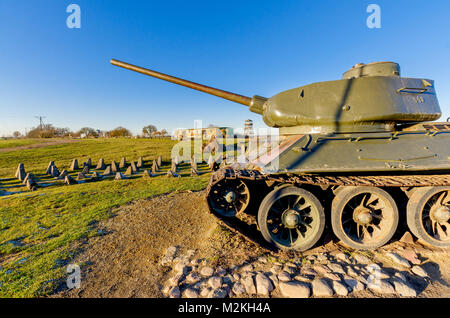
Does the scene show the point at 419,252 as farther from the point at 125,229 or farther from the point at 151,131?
the point at 151,131

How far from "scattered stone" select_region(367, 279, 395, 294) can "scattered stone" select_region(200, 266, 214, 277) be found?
2.18 m

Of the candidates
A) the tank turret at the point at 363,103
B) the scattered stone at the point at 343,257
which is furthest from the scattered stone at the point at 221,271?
the tank turret at the point at 363,103

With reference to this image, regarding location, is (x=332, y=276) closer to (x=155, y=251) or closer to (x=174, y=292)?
(x=174, y=292)

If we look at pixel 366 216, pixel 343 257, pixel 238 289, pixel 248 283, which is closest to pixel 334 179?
pixel 366 216

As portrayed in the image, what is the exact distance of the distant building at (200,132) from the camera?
3575 centimetres

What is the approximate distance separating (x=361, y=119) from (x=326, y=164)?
5.09ft

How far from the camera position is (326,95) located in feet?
14.8

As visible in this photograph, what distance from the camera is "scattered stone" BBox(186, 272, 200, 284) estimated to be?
9.72 feet

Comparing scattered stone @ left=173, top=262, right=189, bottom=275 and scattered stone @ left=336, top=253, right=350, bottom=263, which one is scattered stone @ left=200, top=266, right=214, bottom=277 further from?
scattered stone @ left=336, top=253, right=350, bottom=263

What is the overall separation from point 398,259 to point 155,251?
4150 mm

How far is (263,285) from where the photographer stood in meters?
2.80

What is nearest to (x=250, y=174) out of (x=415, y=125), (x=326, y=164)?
(x=326, y=164)

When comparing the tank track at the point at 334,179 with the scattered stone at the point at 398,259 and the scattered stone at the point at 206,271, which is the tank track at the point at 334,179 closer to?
the scattered stone at the point at 206,271

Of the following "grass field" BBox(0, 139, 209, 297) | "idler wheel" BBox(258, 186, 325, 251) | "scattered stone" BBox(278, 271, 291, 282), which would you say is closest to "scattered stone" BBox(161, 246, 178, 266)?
"grass field" BBox(0, 139, 209, 297)
